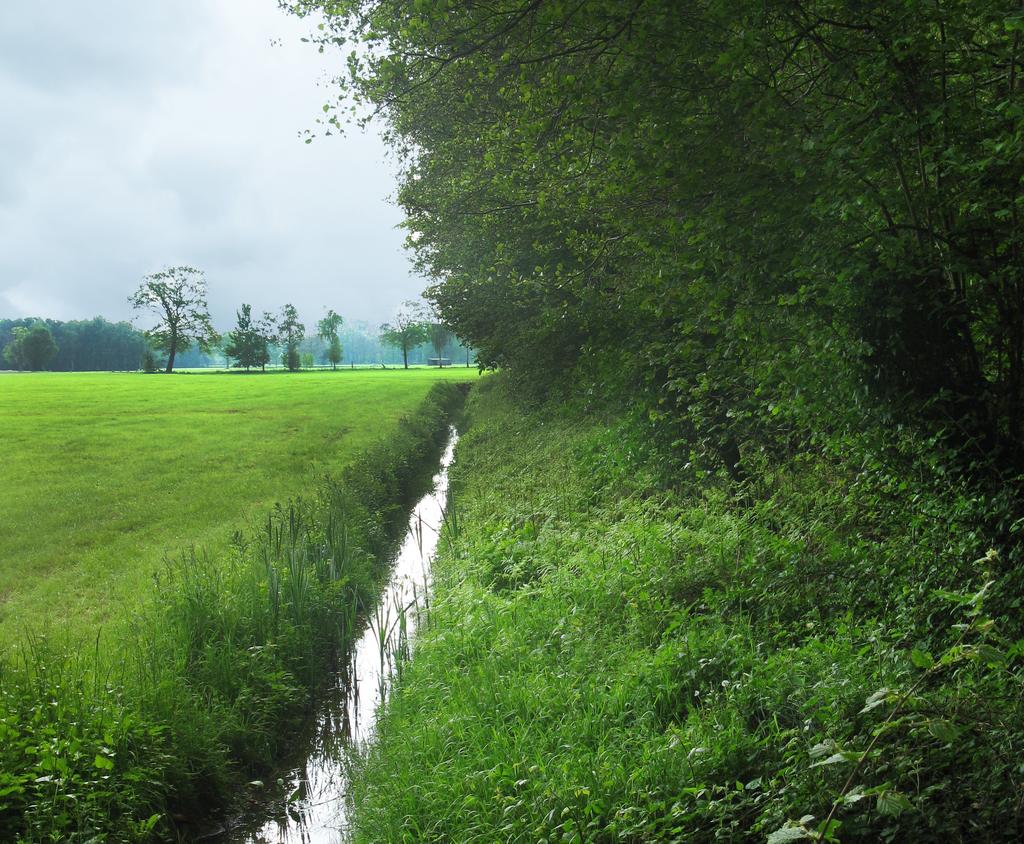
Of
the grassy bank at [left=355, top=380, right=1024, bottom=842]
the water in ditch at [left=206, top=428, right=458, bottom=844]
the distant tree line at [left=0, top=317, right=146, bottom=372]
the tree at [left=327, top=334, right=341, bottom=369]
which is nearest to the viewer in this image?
the grassy bank at [left=355, top=380, right=1024, bottom=842]

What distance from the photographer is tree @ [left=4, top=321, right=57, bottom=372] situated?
8856 centimetres

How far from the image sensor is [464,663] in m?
7.30

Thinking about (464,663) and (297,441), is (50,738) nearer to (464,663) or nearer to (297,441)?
(464,663)

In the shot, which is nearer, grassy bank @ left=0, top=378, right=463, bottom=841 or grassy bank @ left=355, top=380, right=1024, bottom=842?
grassy bank @ left=355, top=380, right=1024, bottom=842

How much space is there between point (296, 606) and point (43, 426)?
22573 millimetres

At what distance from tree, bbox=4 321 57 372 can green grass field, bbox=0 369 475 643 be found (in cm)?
5837

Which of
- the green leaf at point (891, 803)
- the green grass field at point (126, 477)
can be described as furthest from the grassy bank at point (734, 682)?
the green grass field at point (126, 477)

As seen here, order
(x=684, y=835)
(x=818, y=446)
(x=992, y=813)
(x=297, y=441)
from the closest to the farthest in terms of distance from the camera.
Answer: (x=992, y=813) < (x=684, y=835) < (x=818, y=446) < (x=297, y=441)

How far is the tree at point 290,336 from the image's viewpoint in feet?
347

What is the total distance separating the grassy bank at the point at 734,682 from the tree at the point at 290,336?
102 meters

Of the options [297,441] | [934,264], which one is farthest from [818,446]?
[297,441]

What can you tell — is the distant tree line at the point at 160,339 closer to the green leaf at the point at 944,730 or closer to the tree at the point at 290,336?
the tree at the point at 290,336

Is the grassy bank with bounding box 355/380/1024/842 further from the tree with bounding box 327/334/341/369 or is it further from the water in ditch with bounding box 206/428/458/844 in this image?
the tree with bounding box 327/334/341/369

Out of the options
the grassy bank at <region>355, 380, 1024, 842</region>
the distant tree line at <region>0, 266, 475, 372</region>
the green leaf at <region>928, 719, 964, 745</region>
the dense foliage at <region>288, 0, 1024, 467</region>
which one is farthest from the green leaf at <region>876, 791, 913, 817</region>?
the distant tree line at <region>0, 266, 475, 372</region>
